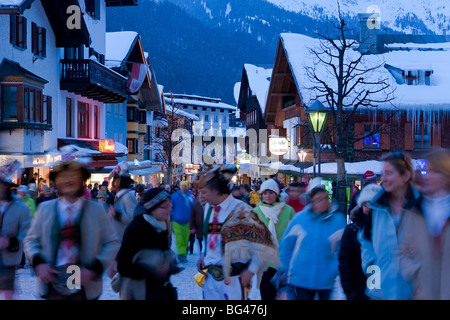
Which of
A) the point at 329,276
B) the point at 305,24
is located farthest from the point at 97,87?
the point at 305,24

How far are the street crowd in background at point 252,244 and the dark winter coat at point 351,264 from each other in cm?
1

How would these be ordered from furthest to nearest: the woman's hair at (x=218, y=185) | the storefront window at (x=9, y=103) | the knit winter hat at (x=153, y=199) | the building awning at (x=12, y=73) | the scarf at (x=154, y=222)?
the storefront window at (x=9, y=103)
the building awning at (x=12, y=73)
the woman's hair at (x=218, y=185)
the knit winter hat at (x=153, y=199)
the scarf at (x=154, y=222)

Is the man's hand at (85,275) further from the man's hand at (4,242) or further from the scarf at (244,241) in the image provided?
the man's hand at (4,242)

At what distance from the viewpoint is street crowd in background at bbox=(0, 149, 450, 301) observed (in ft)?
14.3

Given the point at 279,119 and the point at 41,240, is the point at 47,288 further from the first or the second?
the point at 279,119

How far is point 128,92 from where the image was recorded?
3359 cm

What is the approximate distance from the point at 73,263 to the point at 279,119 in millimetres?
37766

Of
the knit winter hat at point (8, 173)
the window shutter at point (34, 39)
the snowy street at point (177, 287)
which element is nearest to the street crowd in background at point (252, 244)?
the knit winter hat at point (8, 173)

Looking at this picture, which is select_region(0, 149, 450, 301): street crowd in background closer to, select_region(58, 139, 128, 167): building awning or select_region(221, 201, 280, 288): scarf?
select_region(221, 201, 280, 288): scarf

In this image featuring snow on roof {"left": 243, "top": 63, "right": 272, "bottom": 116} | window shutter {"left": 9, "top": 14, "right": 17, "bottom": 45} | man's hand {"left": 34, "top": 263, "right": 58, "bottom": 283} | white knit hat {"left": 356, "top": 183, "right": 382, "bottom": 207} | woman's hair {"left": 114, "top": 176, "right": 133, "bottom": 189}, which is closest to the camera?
man's hand {"left": 34, "top": 263, "right": 58, "bottom": 283}

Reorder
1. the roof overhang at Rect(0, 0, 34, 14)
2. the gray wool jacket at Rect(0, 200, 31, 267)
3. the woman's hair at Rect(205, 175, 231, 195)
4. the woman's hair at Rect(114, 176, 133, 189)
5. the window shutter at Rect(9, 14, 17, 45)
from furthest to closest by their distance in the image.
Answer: the window shutter at Rect(9, 14, 17, 45) < the roof overhang at Rect(0, 0, 34, 14) < the woman's hair at Rect(114, 176, 133, 189) < the gray wool jacket at Rect(0, 200, 31, 267) < the woman's hair at Rect(205, 175, 231, 195)

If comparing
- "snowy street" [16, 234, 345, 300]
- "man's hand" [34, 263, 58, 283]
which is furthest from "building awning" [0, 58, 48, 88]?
"man's hand" [34, 263, 58, 283]

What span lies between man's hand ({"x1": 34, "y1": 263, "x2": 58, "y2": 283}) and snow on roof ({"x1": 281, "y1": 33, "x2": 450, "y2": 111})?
2532cm

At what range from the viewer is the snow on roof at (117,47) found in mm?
34719
